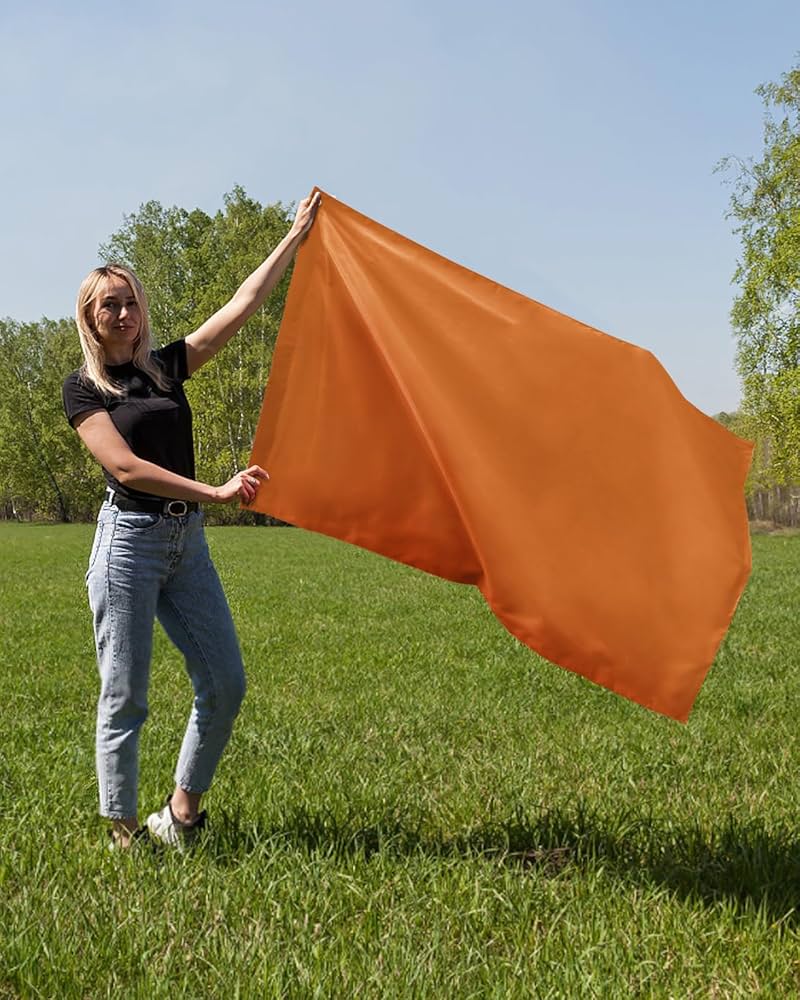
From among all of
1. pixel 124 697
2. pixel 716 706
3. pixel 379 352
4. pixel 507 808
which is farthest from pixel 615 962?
pixel 716 706

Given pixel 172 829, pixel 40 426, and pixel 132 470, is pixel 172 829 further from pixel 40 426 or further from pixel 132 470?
pixel 40 426

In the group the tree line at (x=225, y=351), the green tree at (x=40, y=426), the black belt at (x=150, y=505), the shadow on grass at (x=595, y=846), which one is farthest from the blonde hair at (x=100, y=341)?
A: the green tree at (x=40, y=426)

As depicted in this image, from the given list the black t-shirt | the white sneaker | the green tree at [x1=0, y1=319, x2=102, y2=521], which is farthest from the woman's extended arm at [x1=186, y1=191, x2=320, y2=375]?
the green tree at [x1=0, y1=319, x2=102, y2=521]

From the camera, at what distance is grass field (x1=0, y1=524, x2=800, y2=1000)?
3443 mm

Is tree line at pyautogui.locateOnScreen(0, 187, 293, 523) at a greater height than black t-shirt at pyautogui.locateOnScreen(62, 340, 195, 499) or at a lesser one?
greater

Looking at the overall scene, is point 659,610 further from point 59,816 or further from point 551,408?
point 59,816

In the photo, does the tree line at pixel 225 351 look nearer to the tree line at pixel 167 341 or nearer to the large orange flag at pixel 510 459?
the tree line at pixel 167 341

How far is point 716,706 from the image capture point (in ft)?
26.6

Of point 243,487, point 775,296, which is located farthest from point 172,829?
point 775,296

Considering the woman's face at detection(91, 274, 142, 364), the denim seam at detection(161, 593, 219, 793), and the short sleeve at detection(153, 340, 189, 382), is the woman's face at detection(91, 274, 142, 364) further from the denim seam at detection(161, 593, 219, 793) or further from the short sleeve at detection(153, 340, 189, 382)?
the denim seam at detection(161, 593, 219, 793)

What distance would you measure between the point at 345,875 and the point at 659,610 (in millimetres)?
1725

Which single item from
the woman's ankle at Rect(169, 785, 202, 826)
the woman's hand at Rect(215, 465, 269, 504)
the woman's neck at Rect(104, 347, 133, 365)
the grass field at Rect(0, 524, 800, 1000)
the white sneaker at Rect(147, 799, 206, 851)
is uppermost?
the woman's neck at Rect(104, 347, 133, 365)

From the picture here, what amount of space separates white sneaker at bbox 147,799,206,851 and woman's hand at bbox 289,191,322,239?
2.81m

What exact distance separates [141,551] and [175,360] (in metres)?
0.94
